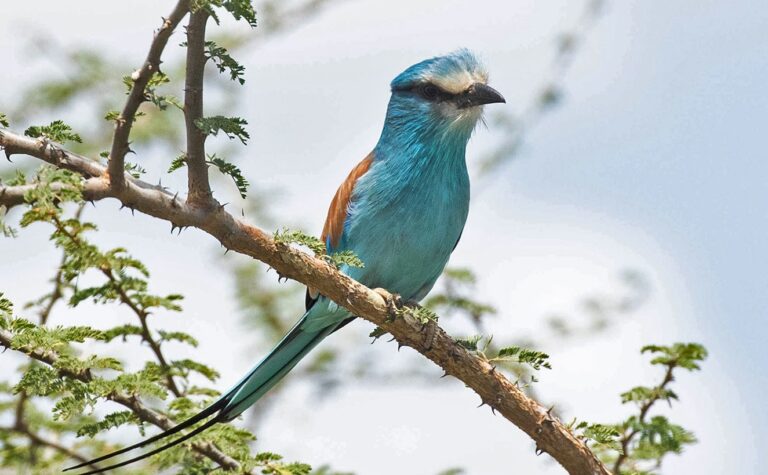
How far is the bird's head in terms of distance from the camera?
5.32m

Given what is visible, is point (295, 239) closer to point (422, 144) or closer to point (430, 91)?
point (422, 144)

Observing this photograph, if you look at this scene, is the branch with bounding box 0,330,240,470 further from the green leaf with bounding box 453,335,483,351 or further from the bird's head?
the bird's head

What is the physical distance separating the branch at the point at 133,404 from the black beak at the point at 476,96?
2228mm

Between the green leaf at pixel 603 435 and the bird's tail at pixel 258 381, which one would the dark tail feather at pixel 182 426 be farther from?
the green leaf at pixel 603 435

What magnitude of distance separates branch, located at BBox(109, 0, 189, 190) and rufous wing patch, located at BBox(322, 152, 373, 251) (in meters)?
2.12

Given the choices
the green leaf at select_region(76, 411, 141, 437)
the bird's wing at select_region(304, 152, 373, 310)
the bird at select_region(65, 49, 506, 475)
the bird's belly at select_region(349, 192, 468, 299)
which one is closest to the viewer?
the green leaf at select_region(76, 411, 141, 437)

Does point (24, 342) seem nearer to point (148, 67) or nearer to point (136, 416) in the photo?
point (136, 416)

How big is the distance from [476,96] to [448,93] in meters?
0.14

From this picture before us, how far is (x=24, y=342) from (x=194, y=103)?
3.31 ft

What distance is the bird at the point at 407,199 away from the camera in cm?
475

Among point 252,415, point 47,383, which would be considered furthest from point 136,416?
point 252,415

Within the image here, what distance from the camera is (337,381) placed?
623 cm

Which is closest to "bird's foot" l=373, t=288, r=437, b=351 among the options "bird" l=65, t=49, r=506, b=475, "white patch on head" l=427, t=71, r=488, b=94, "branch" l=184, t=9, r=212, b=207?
"bird" l=65, t=49, r=506, b=475

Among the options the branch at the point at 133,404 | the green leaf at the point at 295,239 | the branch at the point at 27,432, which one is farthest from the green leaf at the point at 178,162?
the branch at the point at 27,432
